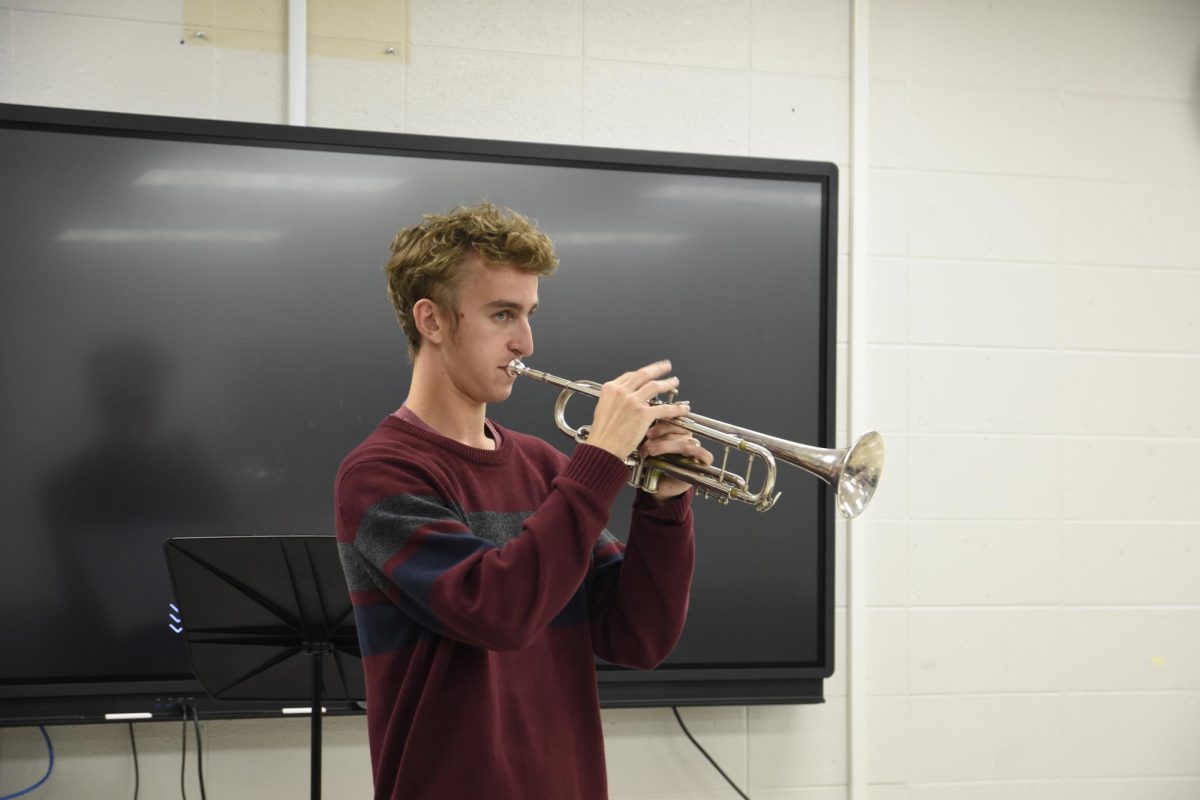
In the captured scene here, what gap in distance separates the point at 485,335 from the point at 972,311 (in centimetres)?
218

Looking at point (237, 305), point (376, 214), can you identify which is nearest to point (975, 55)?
point (376, 214)

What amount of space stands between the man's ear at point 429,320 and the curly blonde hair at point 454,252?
0.04 ft

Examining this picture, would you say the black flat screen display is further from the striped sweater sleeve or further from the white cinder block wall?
the striped sweater sleeve

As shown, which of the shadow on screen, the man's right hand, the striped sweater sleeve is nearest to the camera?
the striped sweater sleeve

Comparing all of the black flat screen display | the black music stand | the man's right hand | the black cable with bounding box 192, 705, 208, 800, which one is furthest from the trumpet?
the black cable with bounding box 192, 705, 208, 800

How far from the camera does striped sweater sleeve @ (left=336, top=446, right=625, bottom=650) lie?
1.48 metres

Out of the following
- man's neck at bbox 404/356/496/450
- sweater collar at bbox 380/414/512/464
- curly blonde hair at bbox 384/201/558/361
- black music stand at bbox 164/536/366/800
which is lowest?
black music stand at bbox 164/536/366/800

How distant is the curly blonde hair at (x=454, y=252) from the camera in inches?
67.3

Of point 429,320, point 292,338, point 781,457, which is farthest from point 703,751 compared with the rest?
point 429,320

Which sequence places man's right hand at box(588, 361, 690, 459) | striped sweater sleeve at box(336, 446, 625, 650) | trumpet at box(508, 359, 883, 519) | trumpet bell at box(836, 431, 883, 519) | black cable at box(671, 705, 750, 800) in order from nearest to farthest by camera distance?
striped sweater sleeve at box(336, 446, 625, 650)
man's right hand at box(588, 361, 690, 459)
trumpet at box(508, 359, 883, 519)
trumpet bell at box(836, 431, 883, 519)
black cable at box(671, 705, 750, 800)

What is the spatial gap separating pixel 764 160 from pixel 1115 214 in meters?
1.20

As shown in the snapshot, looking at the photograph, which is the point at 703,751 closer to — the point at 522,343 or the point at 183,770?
the point at 183,770

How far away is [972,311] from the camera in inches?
135

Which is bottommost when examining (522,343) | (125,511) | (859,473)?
(125,511)
